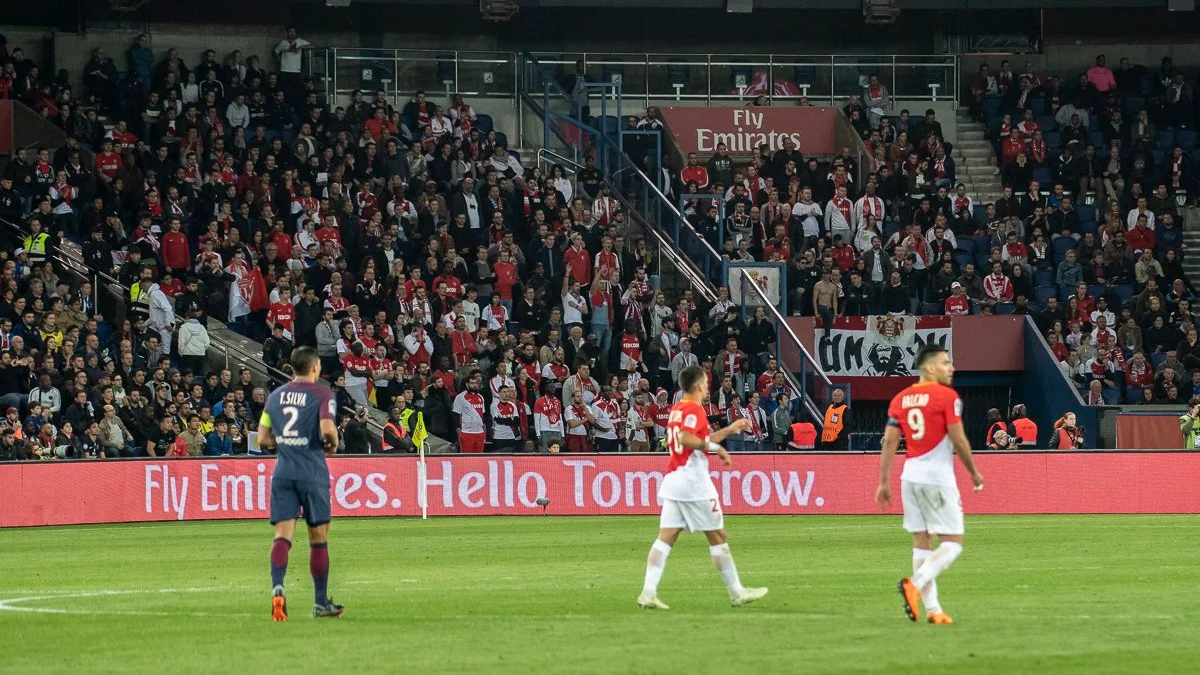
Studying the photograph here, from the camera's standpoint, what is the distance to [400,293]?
32812 mm

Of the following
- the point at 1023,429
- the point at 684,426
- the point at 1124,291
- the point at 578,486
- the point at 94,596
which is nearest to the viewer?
the point at 684,426

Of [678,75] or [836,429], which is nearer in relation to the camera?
[836,429]

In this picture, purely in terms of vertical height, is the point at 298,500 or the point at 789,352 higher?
the point at 789,352

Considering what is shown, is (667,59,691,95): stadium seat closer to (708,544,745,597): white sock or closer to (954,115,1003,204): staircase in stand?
(954,115,1003,204): staircase in stand

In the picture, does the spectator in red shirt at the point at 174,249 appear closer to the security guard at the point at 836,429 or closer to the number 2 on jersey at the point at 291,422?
the security guard at the point at 836,429

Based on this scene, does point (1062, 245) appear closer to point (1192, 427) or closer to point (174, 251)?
point (1192, 427)

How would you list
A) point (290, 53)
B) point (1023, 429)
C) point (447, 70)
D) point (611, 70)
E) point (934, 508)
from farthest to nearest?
1. point (611, 70)
2. point (447, 70)
3. point (290, 53)
4. point (1023, 429)
5. point (934, 508)

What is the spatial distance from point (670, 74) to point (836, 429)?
44.9 ft

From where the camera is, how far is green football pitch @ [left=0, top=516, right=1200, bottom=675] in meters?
11.4

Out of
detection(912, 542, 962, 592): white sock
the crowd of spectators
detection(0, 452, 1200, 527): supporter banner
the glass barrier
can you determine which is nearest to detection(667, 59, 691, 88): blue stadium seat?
the crowd of spectators

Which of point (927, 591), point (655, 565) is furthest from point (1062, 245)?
point (927, 591)

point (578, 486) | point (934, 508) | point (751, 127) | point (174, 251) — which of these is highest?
point (751, 127)

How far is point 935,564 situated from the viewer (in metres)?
12.7

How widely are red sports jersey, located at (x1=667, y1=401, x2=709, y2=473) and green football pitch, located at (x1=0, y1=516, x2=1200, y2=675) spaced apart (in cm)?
116
